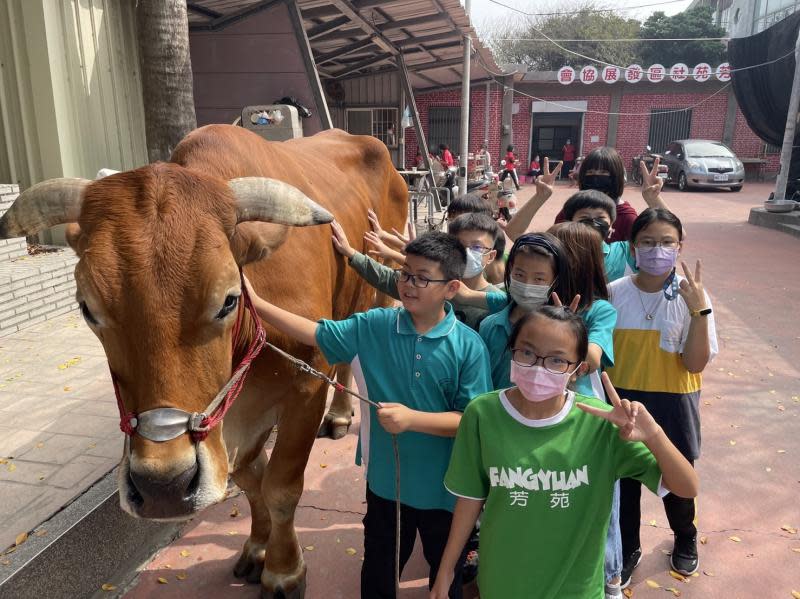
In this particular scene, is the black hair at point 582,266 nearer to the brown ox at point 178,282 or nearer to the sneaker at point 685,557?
the brown ox at point 178,282

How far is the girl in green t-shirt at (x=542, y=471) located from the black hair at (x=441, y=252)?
0.38 meters

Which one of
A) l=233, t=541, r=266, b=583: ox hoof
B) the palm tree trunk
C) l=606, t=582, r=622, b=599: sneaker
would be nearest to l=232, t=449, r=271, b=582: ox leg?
l=233, t=541, r=266, b=583: ox hoof

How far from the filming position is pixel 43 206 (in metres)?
1.99

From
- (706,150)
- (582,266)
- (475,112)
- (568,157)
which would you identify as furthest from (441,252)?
(568,157)

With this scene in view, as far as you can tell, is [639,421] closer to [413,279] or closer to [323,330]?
[413,279]

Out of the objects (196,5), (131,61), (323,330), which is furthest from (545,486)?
(196,5)

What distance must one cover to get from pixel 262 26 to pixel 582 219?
7526mm

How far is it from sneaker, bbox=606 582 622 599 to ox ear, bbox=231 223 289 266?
6.19ft

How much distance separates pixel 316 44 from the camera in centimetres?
1206

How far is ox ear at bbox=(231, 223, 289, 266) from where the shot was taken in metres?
2.08

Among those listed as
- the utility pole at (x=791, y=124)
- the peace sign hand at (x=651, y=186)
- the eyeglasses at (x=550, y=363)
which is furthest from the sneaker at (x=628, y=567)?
the utility pole at (x=791, y=124)

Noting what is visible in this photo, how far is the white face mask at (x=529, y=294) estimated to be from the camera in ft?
7.57

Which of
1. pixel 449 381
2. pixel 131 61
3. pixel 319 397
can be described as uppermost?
pixel 131 61

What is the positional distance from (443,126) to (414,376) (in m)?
25.1
